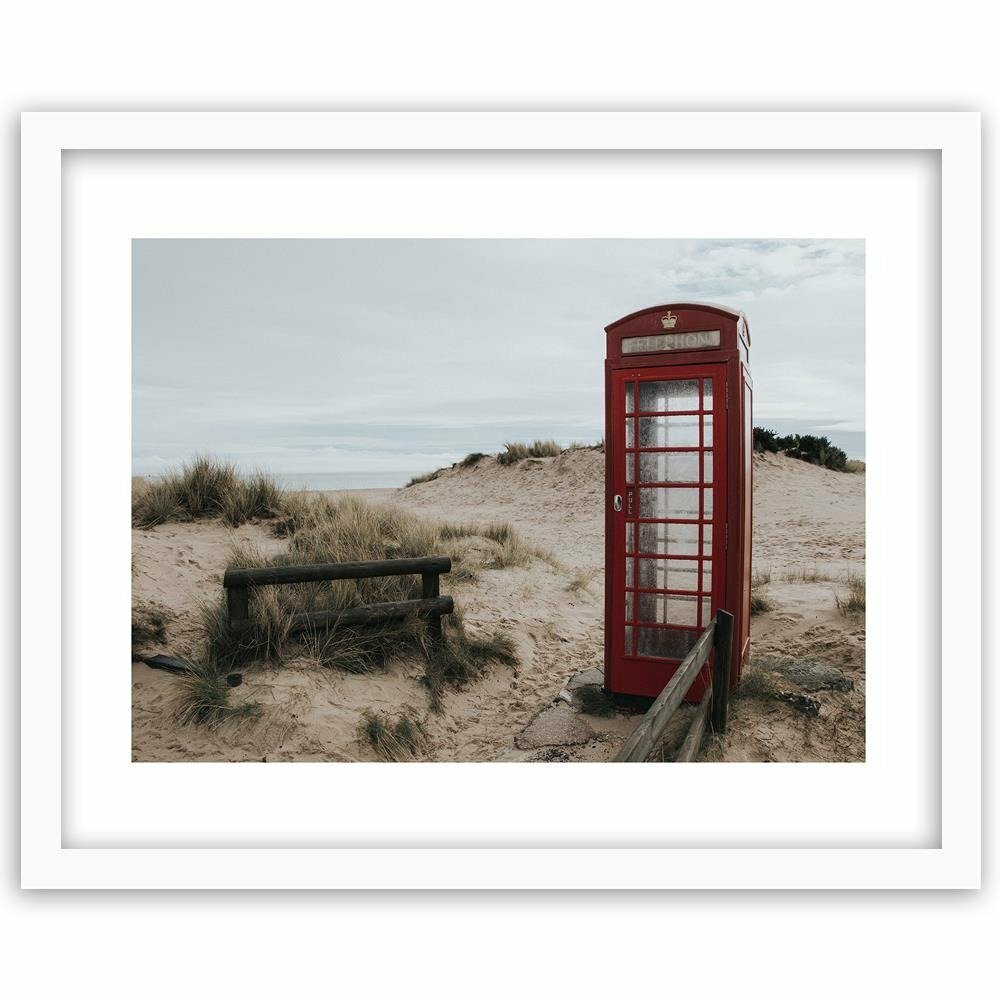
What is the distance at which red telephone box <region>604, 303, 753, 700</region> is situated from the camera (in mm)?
3852

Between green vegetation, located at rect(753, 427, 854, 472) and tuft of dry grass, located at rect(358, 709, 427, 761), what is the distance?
51.8 ft

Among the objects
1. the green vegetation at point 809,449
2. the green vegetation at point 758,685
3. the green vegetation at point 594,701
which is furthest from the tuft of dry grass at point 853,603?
the green vegetation at point 809,449

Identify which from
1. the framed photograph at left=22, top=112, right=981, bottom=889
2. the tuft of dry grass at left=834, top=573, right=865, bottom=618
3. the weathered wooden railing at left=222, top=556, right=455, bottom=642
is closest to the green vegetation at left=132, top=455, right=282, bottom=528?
the weathered wooden railing at left=222, top=556, right=455, bottom=642

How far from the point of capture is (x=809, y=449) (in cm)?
1791

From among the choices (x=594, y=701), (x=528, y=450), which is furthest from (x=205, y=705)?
(x=528, y=450)

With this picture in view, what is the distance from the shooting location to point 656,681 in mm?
4191

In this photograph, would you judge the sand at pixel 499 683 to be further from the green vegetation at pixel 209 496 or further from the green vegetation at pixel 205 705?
the green vegetation at pixel 209 496

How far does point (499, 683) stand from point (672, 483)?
6.97 ft

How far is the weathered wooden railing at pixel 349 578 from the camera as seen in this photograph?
4.41 m

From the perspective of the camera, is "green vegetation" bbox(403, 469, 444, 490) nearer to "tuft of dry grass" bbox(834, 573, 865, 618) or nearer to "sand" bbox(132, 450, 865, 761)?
"sand" bbox(132, 450, 865, 761)

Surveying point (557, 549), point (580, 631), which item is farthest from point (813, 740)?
point (557, 549)
